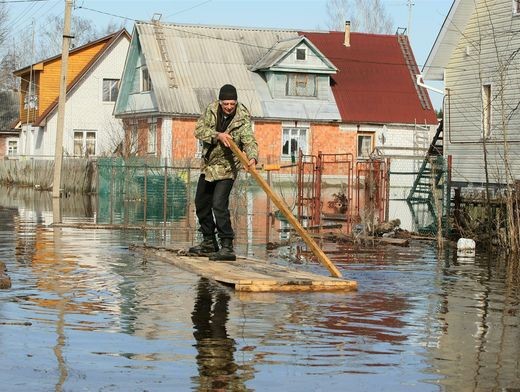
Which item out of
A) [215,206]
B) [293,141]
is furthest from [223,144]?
[293,141]

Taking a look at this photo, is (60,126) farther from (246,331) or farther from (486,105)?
(246,331)

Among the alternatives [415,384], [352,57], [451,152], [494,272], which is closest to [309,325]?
[415,384]

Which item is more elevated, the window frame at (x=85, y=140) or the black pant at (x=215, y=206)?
the window frame at (x=85, y=140)

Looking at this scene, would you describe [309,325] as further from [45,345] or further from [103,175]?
[103,175]

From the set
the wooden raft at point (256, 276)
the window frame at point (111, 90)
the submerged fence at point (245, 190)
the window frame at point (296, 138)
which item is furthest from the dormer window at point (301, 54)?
the wooden raft at point (256, 276)

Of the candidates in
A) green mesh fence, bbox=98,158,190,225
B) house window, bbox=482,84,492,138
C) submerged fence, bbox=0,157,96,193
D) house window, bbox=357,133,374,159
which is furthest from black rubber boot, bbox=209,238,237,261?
house window, bbox=357,133,374,159

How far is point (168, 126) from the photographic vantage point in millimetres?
51844

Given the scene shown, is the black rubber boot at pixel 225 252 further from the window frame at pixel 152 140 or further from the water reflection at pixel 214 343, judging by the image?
the window frame at pixel 152 140

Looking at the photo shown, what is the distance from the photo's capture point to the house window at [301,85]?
55375mm

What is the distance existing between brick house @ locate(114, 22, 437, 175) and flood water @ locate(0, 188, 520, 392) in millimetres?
37438

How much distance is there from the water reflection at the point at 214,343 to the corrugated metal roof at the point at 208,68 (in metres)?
40.5

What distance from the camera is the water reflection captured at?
22.6ft

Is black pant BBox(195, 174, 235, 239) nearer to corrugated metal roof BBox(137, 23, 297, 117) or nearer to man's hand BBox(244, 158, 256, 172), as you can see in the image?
man's hand BBox(244, 158, 256, 172)

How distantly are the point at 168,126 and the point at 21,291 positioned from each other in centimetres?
4096
